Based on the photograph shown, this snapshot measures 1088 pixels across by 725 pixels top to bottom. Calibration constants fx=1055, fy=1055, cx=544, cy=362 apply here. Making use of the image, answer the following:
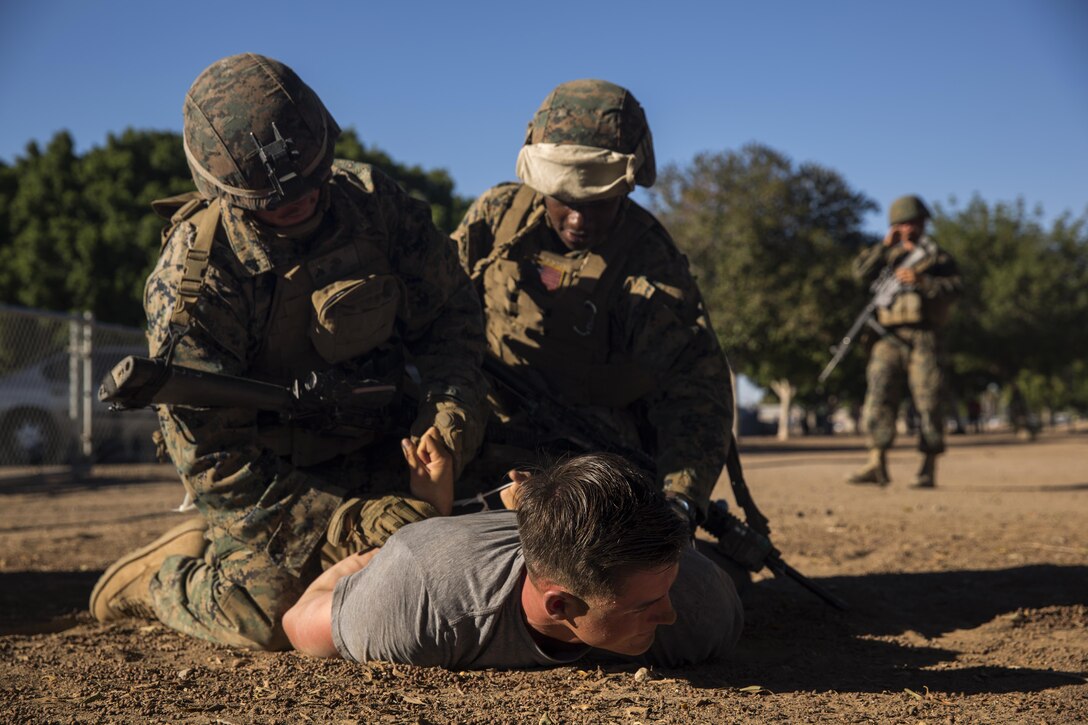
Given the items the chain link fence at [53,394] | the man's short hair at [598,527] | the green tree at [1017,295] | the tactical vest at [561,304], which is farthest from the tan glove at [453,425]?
the green tree at [1017,295]

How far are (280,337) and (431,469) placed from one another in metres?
0.79

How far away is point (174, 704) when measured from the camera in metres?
2.71

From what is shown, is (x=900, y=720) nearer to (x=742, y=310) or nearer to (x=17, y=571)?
(x=17, y=571)

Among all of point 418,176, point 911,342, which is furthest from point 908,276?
point 418,176

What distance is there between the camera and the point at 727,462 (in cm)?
440

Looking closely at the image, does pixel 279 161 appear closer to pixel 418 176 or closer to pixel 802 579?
pixel 802 579

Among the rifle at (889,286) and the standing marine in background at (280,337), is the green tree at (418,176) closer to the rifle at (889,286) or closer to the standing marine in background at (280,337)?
the rifle at (889,286)

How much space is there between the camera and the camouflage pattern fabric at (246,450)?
11.7 ft

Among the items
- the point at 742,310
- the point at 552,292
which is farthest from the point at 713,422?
the point at 742,310

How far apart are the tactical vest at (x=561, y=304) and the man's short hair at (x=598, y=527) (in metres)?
1.86

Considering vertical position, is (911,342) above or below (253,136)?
below

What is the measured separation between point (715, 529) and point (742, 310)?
73.7 ft

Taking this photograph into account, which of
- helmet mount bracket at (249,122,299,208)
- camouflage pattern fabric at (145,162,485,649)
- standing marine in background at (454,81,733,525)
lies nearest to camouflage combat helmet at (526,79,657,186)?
standing marine in background at (454,81,733,525)

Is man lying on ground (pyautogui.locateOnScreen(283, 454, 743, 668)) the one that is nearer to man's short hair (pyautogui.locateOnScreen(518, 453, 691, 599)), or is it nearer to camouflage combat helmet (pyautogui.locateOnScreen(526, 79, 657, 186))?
man's short hair (pyautogui.locateOnScreen(518, 453, 691, 599))
